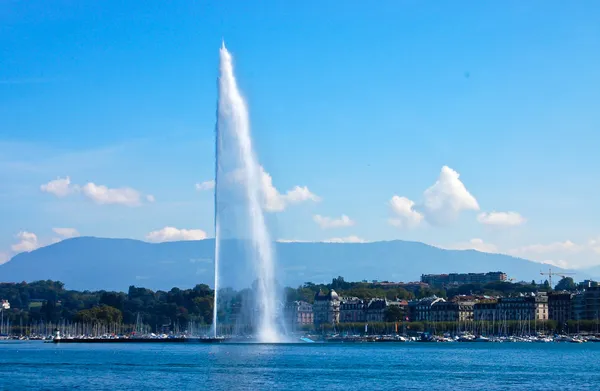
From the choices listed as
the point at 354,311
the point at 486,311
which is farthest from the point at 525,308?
the point at 354,311

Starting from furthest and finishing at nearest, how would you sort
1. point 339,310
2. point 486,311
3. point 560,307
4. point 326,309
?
point 339,310 < point 326,309 < point 486,311 < point 560,307

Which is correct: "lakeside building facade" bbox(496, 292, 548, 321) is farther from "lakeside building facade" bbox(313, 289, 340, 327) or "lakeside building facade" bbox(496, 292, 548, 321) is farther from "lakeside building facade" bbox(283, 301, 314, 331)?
"lakeside building facade" bbox(283, 301, 314, 331)

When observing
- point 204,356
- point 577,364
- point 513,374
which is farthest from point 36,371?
point 577,364

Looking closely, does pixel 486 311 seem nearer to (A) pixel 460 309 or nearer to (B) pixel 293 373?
(A) pixel 460 309

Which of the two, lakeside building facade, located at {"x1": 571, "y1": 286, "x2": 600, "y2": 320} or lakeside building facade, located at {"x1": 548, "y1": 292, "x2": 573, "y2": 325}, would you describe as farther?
lakeside building facade, located at {"x1": 548, "y1": 292, "x2": 573, "y2": 325}

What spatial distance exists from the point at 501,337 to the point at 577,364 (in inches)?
2577

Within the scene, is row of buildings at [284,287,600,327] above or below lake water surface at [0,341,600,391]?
above

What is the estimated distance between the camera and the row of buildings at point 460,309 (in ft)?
515

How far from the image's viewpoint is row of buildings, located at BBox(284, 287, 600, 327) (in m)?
157

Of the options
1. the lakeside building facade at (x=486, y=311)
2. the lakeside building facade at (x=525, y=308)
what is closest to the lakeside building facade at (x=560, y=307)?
the lakeside building facade at (x=525, y=308)

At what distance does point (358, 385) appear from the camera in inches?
2176

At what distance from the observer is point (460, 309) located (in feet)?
543

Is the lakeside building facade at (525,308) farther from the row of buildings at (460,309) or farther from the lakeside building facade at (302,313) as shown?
the lakeside building facade at (302,313)

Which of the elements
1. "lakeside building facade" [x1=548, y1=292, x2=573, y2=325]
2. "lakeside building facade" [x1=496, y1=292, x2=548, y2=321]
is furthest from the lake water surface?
"lakeside building facade" [x1=548, y1=292, x2=573, y2=325]
